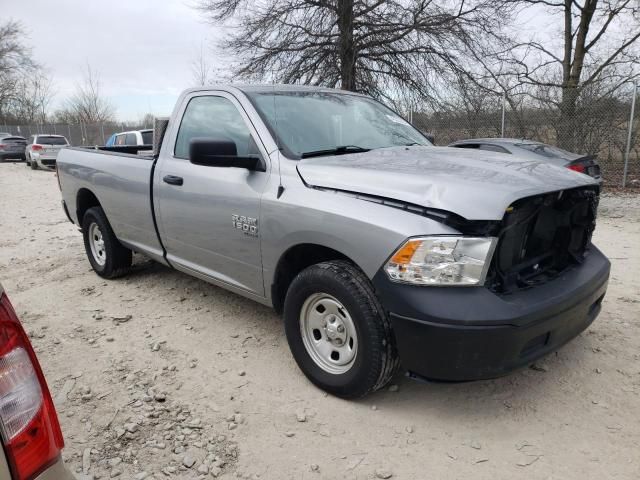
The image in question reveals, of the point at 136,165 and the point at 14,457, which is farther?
the point at 136,165

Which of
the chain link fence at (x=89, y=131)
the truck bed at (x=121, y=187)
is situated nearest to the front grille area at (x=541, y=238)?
the truck bed at (x=121, y=187)

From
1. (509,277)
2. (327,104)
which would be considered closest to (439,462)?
(509,277)

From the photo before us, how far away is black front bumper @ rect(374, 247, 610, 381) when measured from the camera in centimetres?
225

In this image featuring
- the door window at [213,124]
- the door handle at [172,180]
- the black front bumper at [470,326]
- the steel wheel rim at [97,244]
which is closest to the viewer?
the black front bumper at [470,326]

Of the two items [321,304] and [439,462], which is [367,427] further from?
[321,304]

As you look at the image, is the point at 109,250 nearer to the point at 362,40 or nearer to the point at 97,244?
the point at 97,244

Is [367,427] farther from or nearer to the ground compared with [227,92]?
nearer to the ground

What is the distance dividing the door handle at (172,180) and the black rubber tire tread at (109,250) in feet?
4.82

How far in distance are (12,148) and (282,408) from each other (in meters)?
29.2

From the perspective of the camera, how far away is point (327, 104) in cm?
376

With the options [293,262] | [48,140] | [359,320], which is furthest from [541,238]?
[48,140]

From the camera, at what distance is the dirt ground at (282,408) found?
2365 mm

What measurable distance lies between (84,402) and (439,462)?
A: 212 centimetres

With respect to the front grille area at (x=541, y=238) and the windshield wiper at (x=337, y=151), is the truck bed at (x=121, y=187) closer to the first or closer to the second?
the windshield wiper at (x=337, y=151)
